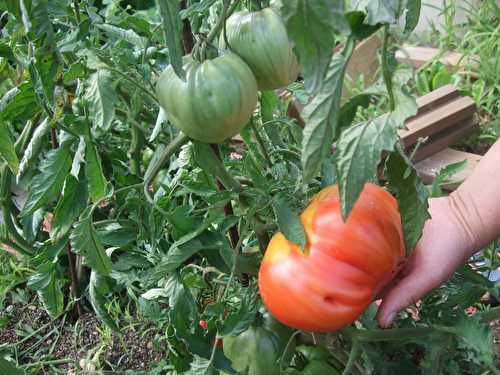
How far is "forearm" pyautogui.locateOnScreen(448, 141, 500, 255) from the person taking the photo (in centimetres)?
84

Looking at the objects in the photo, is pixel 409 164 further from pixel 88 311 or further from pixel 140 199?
pixel 88 311

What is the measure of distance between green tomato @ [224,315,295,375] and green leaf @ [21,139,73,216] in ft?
0.95

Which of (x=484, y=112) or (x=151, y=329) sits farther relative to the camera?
(x=484, y=112)

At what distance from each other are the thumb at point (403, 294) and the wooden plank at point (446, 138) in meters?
1.17

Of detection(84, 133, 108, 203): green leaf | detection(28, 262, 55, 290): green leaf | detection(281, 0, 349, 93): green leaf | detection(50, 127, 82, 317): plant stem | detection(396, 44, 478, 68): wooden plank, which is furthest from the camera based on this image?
detection(396, 44, 478, 68): wooden plank

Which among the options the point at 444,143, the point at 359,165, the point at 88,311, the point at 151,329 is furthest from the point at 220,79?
the point at 444,143

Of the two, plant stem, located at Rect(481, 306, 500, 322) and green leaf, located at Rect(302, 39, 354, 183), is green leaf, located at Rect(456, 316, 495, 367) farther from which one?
green leaf, located at Rect(302, 39, 354, 183)

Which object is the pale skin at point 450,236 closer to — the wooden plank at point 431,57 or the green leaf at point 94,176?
the green leaf at point 94,176

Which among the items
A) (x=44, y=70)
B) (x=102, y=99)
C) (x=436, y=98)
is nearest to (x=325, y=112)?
(x=102, y=99)

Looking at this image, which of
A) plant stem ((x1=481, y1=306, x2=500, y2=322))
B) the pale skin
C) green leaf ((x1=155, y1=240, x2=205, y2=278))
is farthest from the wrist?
green leaf ((x1=155, y1=240, x2=205, y2=278))

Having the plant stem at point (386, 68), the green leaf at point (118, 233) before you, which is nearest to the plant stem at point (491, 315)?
the plant stem at point (386, 68)

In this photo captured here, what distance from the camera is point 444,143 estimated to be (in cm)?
194

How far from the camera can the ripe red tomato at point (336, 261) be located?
2.06ft

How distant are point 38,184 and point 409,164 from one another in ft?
1.51
